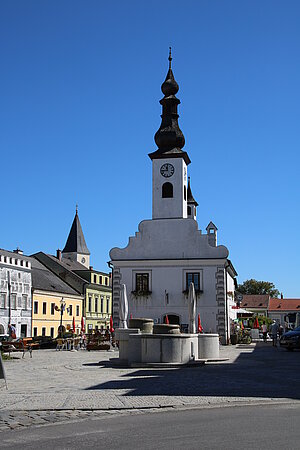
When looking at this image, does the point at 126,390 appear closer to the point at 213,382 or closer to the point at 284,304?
the point at 213,382

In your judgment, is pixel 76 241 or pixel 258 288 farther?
pixel 258 288

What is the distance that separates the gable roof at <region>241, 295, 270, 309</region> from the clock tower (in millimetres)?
70664

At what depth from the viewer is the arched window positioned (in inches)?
1756

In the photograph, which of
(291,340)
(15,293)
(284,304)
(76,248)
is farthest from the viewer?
(284,304)

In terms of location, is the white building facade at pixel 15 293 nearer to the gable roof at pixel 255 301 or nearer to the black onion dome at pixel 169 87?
the black onion dome at pixel 169 87

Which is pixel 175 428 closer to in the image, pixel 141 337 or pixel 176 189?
pixel 141 337

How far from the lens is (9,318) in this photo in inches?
1897

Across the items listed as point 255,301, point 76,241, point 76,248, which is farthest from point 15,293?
point 255,301

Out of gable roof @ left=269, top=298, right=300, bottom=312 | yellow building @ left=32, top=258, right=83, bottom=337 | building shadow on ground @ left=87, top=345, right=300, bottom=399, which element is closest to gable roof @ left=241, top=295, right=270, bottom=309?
gable roof @ left=269, top=298, right=300, bottom=312

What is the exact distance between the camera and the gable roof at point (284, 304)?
376 ft

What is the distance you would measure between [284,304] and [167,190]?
7748 cm

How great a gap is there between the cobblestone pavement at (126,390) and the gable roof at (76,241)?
6531cm

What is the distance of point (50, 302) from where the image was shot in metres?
57.6

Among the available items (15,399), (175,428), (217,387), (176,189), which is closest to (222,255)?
(176,189)
